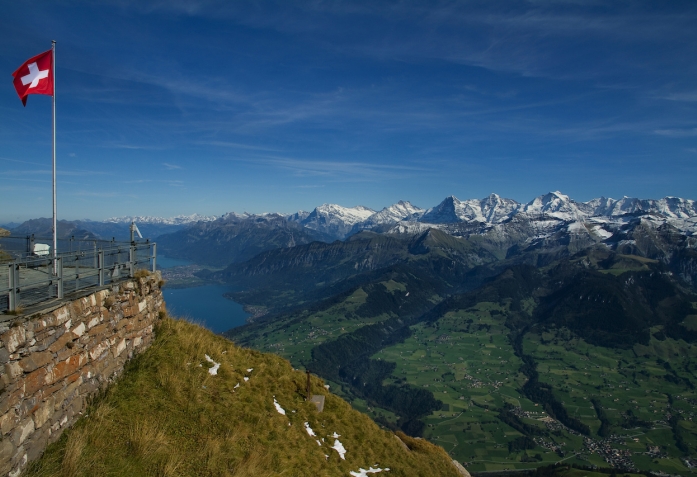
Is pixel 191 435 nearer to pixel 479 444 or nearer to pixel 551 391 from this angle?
pixel 479 444

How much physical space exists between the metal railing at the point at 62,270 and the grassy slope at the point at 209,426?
3851 millimetres

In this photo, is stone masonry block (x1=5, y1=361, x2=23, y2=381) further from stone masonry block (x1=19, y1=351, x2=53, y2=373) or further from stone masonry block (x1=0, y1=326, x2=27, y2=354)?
stone masonry block (x1=0, y1=326, x2=27, y2=354)

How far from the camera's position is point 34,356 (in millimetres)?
10016

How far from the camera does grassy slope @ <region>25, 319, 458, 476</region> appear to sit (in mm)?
10805

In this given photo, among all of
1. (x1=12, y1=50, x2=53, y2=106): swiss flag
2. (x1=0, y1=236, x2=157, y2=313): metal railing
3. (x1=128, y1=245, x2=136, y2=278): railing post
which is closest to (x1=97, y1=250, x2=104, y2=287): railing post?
(x1=0, y1=236, x2=157, y2=313): metal railing

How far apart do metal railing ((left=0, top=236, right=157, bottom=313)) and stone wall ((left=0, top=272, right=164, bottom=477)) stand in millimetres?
743

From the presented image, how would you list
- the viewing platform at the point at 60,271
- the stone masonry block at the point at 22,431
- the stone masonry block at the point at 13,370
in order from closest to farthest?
the stone masonry block at the point at 13,370, the stone masonry block at the point at 22,431, the viewing platform at the point at 60,271

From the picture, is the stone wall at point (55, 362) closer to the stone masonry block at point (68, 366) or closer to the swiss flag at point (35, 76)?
the stone masonry block at point (68, 366)

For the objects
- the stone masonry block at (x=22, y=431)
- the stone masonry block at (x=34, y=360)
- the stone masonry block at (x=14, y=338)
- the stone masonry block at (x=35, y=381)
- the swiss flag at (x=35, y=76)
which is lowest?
the stone masonry block at (x=22, y=431)

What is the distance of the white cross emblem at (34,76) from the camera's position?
1576cm

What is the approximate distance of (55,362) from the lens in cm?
1084

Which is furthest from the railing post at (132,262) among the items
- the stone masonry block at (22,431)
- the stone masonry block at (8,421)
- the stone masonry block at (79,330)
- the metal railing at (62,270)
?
the stone masonry block at (8,421)

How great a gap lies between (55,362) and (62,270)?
145 inches

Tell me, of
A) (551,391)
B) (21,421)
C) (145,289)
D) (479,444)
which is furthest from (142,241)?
(551,391)
